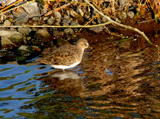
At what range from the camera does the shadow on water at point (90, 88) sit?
6.85 metres

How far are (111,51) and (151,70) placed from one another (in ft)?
8.67

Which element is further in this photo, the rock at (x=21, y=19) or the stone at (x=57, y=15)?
the stone at (x=57, y=15)

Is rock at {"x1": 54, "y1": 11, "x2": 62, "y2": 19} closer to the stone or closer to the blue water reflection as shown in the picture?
the stone

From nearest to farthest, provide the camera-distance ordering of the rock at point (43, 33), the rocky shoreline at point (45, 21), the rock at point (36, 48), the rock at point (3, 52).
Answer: the rock at point (3, 52) < the rock at point (36, 48) < the rocky shoreline at point (45, 21) < the rock at point (43, 33)

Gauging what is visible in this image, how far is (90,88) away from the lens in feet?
27.3

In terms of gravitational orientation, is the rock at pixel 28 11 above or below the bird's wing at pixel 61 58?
above

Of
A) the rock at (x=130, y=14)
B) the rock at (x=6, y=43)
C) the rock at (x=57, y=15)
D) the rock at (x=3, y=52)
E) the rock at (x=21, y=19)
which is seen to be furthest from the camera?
the rock at (x=130, y=14)

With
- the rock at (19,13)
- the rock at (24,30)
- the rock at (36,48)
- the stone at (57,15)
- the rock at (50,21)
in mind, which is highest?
the rock at (19,13)

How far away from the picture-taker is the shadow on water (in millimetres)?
6848

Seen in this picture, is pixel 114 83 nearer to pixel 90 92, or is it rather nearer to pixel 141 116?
pixel 90 92

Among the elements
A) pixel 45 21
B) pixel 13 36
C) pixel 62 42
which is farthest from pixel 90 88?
pixel 45 21

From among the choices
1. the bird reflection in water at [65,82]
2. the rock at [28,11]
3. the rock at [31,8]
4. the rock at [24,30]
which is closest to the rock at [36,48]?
the rock at [24,30]

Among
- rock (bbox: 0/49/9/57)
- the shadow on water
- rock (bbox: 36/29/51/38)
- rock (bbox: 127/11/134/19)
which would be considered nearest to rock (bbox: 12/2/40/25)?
rock (bbox: 36/29/51/38)

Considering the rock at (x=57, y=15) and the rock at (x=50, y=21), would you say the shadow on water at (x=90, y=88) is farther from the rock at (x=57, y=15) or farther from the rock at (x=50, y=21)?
the rock at (x=57, y=15)
